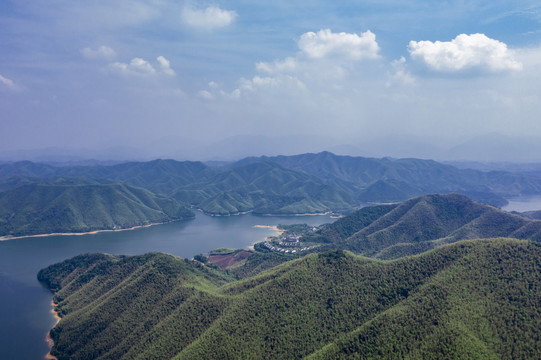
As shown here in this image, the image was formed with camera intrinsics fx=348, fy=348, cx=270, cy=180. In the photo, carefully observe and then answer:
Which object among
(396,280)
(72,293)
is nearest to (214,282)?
(72,293)

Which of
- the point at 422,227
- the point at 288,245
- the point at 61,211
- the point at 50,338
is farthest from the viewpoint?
the point at 61,211

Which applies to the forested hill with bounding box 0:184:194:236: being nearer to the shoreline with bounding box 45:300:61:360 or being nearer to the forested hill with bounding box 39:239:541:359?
the shoreline with bounding box 45:300:61:360

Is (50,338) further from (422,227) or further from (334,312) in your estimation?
(422,227)

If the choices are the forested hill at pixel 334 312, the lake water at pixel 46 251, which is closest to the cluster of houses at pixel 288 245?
the lake water at pixel 46 251

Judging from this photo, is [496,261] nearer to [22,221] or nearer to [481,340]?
[481,340]

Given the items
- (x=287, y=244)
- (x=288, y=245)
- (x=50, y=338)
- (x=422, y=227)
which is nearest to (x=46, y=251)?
(x=50, y=338)

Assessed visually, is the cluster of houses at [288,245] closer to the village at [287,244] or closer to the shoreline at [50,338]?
the village at [287,244]

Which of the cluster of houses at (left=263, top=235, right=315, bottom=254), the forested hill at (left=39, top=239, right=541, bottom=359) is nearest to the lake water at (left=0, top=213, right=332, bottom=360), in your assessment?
the forested hill at (left=39, top=239, right=541, bottom=359)
